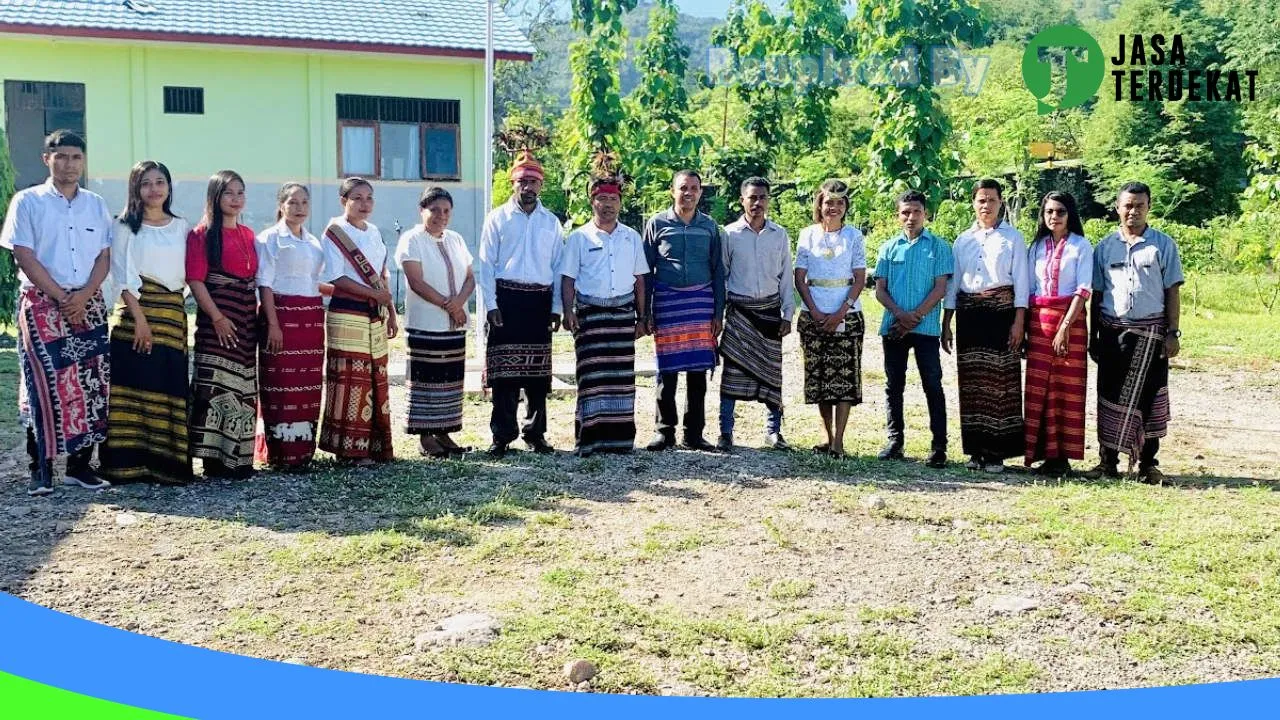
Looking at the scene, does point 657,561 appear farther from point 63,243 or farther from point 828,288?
point 63,243

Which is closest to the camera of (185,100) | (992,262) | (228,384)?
(228,384)

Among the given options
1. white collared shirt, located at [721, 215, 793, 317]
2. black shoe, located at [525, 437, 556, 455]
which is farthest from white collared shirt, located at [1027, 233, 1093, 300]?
black shoe, located at [525, 437, 556, 455]

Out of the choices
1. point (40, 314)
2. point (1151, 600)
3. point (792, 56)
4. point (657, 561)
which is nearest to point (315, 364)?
point (40, 314)

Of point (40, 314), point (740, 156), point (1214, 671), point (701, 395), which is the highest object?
point (740, 156)

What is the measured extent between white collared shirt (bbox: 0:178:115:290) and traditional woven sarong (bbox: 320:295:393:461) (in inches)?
45.6

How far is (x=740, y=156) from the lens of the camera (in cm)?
1638

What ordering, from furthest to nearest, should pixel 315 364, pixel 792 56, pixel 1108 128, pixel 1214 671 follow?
pixel 1108 128
pixel 792 56
pixel 315 364
pixel 1214 671

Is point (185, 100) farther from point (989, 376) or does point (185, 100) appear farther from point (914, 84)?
point (989, 376)

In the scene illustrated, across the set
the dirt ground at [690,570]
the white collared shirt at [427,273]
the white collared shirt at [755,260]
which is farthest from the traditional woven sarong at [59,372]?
the white collared shirt at [755,260]

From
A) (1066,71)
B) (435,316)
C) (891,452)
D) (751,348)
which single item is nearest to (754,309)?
(751,348)

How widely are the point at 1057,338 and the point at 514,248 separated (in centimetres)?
282

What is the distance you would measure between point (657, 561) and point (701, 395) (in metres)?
2.18

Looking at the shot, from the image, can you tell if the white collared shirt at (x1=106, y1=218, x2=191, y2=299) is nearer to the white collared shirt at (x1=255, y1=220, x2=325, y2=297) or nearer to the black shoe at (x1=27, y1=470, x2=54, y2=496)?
the white collared shirt at (x1=255, y1=220, x2=325, y2=297)

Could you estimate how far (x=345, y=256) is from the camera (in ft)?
20.5
